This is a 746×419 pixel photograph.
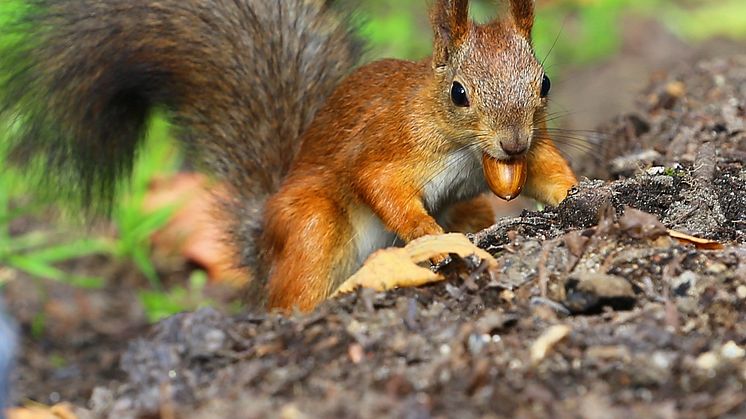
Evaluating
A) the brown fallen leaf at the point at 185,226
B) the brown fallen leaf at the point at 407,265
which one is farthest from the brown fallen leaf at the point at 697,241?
the brown fallen leaf at the point at 185,226

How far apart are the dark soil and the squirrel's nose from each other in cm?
19

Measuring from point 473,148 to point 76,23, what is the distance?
5.18ft

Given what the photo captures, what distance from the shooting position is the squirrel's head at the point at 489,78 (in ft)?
10.3

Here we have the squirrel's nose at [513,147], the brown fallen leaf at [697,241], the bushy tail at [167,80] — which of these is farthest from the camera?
the bushy tail at [167,80]

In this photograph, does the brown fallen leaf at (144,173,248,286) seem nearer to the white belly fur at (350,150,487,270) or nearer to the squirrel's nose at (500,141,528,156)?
the white belly fur at (350,150,487,270)

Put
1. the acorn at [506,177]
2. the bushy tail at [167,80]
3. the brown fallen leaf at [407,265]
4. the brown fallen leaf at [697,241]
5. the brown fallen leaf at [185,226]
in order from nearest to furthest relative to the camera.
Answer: the brown fallen leaf at [407,265] < the brown fallen leaf at [697,241] < the acorn at [506,177] < the bushy tail at [167,80] < the brown fallen leaf at [185,226]

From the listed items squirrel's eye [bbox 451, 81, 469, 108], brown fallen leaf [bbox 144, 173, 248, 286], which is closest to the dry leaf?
squirrel's eye [bbox 451, 81, 469, 108]

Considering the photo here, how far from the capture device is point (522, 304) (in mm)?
2498

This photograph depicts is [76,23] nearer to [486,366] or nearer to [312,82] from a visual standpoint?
[312,82]

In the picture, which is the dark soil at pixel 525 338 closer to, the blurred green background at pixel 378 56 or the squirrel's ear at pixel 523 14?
the squirrel's ear at pixel 523 14

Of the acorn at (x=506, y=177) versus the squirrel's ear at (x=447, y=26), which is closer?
the acorn at (x=506, y=177)

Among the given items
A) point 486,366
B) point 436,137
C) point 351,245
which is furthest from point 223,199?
point 486,366

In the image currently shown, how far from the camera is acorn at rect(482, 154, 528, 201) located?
3.22 metres

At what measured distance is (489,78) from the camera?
3.21 metres
